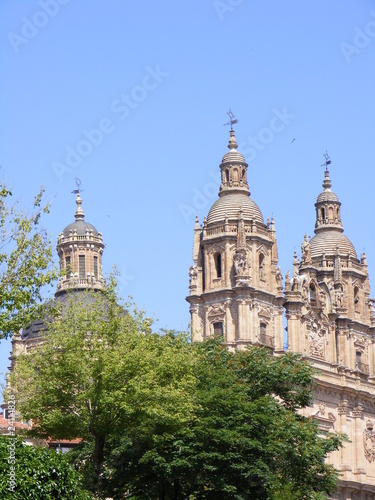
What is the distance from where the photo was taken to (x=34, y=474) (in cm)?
4541

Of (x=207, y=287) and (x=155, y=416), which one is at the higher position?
(x=207, y=287)

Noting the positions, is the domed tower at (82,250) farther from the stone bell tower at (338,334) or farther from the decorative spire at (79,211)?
the stone bell tower at (338,334)

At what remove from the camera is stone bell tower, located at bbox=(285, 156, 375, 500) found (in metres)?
116

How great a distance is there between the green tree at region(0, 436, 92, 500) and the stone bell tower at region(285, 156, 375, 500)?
66.9 metres

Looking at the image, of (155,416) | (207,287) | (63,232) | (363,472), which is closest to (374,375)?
(363,472)

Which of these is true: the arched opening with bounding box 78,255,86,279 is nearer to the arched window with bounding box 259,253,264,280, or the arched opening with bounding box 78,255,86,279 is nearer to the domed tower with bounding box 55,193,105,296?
the domed tower with bounding box 55,193,105,296

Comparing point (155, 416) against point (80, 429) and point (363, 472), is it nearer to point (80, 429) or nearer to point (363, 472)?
point (80, 429)

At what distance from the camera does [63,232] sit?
136 metres

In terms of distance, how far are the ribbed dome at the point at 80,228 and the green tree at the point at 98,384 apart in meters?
73.9

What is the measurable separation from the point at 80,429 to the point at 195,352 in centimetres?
876

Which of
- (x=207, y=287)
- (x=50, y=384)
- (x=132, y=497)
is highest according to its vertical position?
(x=207, y=287)

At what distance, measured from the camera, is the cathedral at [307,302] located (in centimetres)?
11012

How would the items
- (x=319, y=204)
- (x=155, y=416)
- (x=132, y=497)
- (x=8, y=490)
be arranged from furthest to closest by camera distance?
(x=319, y=204) → (x=132, y=497) → (x=155, y=416) → (x=8, y=490)

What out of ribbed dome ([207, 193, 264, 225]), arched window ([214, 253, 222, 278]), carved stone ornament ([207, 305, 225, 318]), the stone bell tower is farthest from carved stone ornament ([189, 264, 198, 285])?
the stone bell tower
